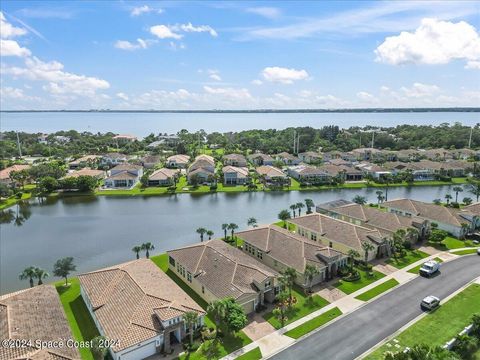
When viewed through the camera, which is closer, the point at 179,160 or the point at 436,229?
the point at 436,229

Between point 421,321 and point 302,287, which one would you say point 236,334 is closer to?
point 302,287

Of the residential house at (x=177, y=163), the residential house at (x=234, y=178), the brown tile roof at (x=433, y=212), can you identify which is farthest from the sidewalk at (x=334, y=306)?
the residential house at (x=177, y=163)

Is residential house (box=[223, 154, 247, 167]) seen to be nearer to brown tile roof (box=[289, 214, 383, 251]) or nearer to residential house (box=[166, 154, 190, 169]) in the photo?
residential house (box=[166, 154, 190, 169])

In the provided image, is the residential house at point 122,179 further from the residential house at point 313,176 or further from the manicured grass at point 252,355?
the manicured grass at point 252,355

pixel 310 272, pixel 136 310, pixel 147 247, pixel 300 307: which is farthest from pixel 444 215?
pixel 136 310

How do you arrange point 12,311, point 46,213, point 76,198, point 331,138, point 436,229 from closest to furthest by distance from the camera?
point 12,311, point 436,229, point 46,213, point 76,198, point 331,138

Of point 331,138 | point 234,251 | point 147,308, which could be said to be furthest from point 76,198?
point 331,138
